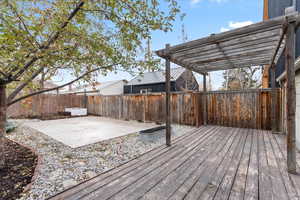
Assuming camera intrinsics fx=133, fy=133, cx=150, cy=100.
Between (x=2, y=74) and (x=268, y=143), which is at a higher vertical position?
(x=2, y=74)

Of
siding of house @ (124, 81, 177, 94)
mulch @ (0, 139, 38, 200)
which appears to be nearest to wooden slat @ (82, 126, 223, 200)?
mulch @ (0, 139, 38, 200)

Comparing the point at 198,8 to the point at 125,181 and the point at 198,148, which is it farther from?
the point at 125,181

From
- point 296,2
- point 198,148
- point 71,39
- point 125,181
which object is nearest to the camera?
point 125,181

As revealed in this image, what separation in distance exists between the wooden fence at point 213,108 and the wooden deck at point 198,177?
2144mm

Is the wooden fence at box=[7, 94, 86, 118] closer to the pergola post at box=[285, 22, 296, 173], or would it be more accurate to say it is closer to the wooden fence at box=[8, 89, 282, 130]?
the wooden fence at box=[8, 89, 282, 130]

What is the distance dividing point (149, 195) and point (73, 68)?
8.91ft

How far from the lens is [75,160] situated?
2723 millimetres

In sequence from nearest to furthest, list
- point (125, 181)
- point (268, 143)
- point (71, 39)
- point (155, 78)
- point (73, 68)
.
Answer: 1. point (125, 181)
2. point (71, 39)
3. point (73, 68)
4. point (268, 143)
5. point (155, 78)

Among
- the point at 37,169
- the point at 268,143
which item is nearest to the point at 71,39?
the point at 37,169

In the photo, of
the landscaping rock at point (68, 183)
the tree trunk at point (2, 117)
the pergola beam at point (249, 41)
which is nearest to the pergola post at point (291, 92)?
the pergola beam at point (249, 41)

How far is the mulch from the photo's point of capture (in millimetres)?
1741

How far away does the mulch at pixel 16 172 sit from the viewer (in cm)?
174

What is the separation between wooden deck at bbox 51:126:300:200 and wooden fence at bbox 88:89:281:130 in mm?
2144

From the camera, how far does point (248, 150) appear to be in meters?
2.98
